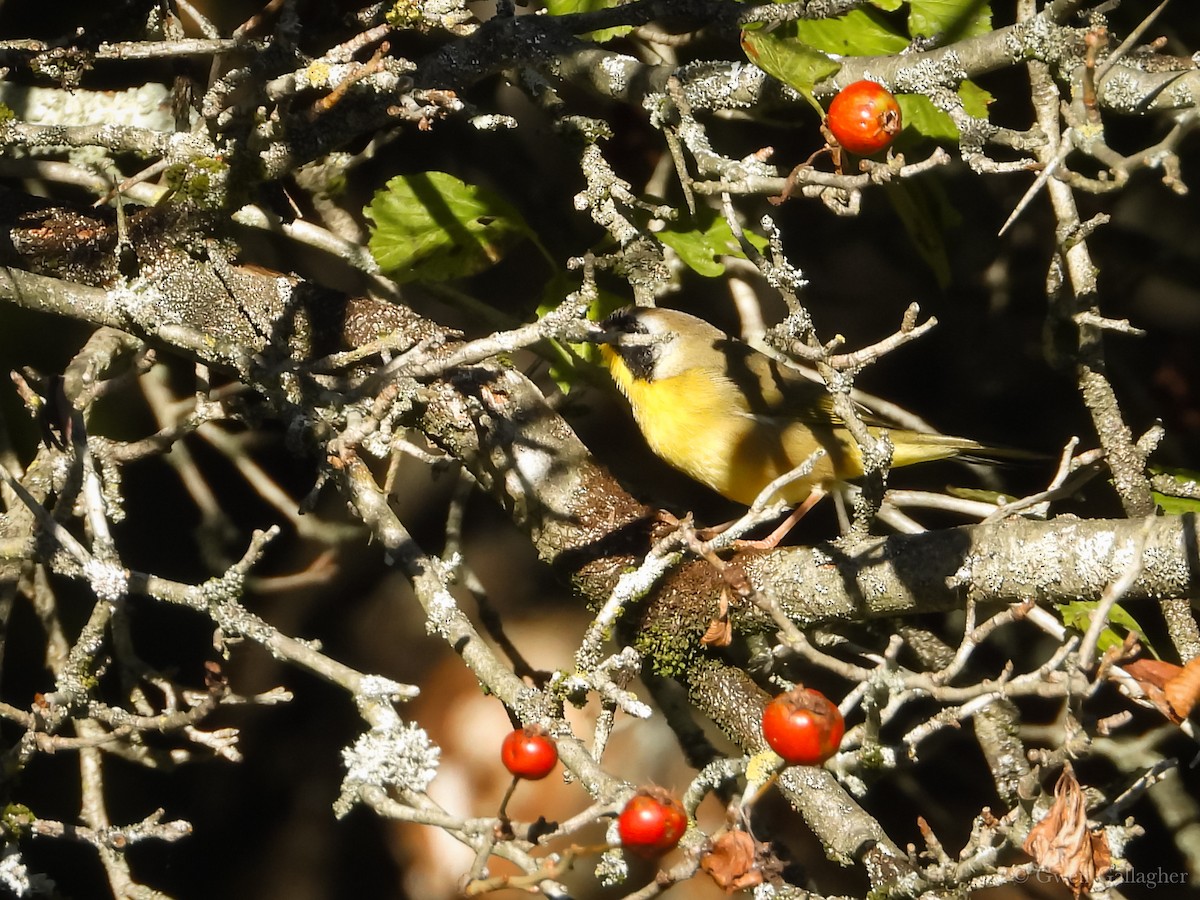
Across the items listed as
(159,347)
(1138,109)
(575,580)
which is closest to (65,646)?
(159,347)

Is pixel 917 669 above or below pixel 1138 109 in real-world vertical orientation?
below

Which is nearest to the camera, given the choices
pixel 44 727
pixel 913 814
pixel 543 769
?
pixel 543 769

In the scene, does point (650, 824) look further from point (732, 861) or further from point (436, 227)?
point (436, 227)

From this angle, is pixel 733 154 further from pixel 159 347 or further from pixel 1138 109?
pixel 159 347

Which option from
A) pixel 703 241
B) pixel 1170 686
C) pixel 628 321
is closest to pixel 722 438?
pixel 628 321

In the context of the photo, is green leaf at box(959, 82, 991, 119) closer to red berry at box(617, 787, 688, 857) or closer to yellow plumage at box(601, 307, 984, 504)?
yellow plumage at box(601, 307, 984, 504)

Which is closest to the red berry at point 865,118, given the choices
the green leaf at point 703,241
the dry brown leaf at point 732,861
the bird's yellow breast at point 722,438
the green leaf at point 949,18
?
the green leaf at point 703,241

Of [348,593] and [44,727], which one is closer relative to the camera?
[44,727]
